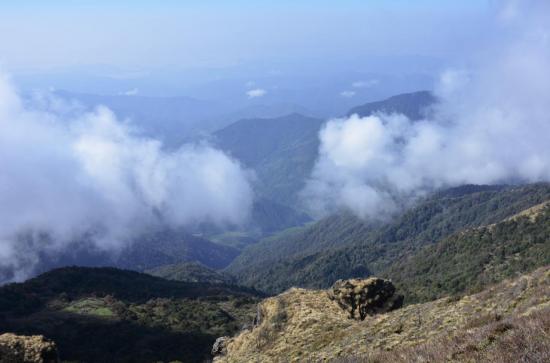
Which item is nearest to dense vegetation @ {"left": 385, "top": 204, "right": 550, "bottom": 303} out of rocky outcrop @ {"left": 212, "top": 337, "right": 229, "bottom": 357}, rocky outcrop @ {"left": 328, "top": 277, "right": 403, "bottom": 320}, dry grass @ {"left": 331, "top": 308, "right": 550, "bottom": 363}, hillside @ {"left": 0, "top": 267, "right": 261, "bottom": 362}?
hillside @ {"left": 0, "top": 267, "right": 261, "bottom": 362}

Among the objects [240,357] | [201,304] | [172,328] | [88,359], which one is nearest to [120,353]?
[88,359]

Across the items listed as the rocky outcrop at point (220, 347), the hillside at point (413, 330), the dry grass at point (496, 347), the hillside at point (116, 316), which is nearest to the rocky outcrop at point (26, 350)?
the rocky outcrop at point (220, 347)

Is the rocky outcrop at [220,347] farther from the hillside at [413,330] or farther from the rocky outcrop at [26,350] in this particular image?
the rocky outcrop at [26,350]

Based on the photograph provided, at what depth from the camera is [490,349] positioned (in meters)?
11.8

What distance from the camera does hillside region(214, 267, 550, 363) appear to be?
12219mm

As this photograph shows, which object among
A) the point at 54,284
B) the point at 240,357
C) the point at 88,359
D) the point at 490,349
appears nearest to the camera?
the point at 490,349

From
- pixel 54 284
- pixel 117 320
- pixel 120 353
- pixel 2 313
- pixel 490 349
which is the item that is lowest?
pixel 490 349

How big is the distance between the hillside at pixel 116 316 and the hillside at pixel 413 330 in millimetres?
54017

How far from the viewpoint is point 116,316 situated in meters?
112

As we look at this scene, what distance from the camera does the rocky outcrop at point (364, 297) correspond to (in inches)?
1187

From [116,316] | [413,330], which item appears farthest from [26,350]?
[116,316]

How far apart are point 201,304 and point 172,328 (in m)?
27.0

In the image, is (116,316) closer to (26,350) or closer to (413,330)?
(26,350)

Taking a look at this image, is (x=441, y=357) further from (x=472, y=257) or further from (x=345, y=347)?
(x=472, y=257)
